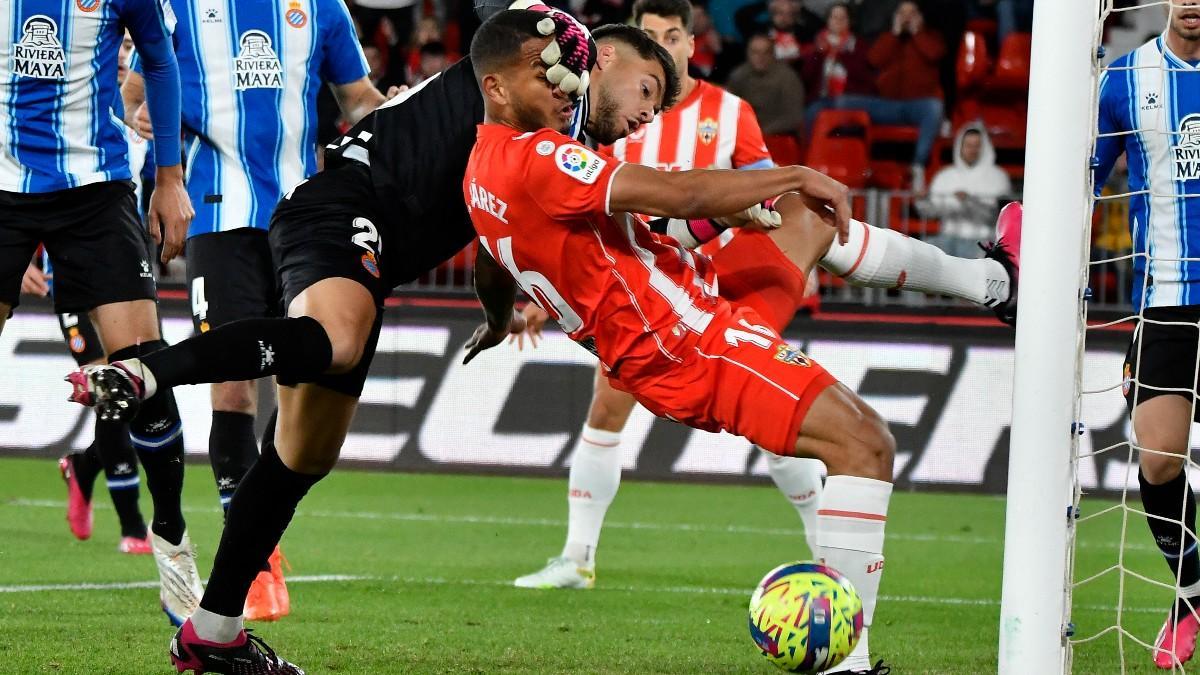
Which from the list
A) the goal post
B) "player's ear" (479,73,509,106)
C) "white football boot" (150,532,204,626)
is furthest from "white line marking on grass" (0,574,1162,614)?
"player's ear" (479,73,509,106)

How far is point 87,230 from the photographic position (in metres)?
5.05

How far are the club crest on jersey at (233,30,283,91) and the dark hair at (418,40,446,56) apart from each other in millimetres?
8496

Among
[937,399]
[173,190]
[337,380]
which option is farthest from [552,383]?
[337,380]

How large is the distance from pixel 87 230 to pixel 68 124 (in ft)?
1.12

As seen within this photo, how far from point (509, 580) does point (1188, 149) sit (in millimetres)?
3208

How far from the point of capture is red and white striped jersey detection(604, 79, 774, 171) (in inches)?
269

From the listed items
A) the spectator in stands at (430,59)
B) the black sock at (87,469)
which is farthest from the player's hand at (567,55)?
the spectator in stands at (430,59)

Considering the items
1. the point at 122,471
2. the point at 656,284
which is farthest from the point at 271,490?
the point at 122,471

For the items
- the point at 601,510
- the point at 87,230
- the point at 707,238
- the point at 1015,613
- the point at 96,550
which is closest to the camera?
the point at 1015,613

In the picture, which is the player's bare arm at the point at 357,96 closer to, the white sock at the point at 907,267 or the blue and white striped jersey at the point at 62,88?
the blue and white striped jersey at the point at 62,88

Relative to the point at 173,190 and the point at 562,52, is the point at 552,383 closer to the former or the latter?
the point at 173,190

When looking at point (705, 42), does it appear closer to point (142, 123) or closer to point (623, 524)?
point (623, 524)

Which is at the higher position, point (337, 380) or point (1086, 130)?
point (1086, 130)

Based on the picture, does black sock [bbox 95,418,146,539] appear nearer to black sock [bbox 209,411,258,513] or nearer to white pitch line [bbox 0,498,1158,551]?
black sock [bbox 209,411,258,513]
